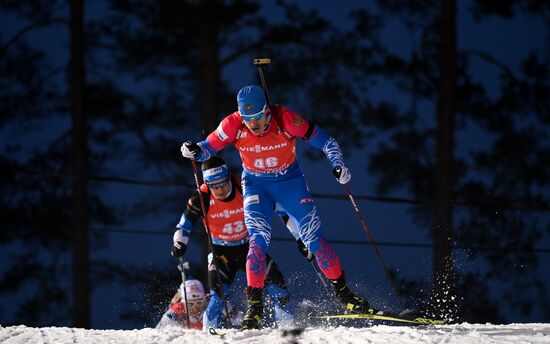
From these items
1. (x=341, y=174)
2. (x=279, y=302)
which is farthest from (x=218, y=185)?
(x=341, y=174)

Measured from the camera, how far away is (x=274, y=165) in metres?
5.96

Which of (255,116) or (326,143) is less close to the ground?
(255,116)

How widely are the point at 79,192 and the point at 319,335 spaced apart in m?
7.86

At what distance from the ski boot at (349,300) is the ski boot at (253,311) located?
0.70m

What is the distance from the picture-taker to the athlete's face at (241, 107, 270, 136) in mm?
5801

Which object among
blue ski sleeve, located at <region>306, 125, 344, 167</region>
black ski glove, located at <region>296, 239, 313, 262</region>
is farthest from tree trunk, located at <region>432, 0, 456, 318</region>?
blue ski sleeve, located at <region>306, 125, 344, 167</region>

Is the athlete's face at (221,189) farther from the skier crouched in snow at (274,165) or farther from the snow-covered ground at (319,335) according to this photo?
the snow-covered ground at (319,335)

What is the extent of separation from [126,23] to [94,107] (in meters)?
1.71

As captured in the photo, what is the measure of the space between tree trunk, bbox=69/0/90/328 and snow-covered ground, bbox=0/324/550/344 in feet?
22.0

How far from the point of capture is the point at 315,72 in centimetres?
1388

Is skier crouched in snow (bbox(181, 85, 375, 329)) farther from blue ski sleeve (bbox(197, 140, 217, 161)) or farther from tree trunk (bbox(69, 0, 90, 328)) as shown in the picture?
tree trunk (bbox(69, 0, 90, 328))

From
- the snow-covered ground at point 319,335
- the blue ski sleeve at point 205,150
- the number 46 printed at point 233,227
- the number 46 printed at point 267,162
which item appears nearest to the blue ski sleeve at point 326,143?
the number 46 printed at point 267,162

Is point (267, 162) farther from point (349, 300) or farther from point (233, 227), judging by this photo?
point (233, 227)

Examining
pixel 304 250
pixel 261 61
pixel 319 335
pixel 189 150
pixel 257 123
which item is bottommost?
pixel 319 335
